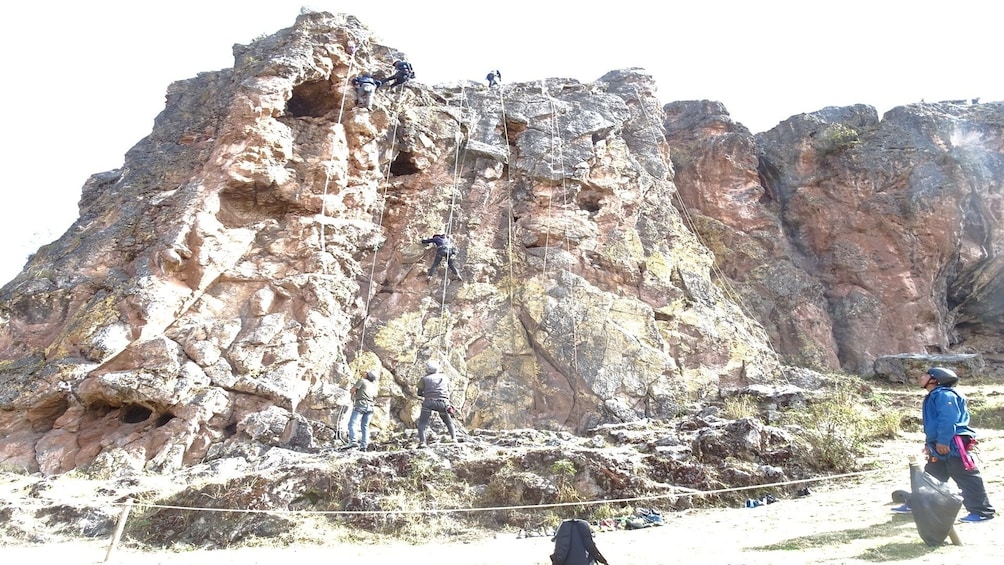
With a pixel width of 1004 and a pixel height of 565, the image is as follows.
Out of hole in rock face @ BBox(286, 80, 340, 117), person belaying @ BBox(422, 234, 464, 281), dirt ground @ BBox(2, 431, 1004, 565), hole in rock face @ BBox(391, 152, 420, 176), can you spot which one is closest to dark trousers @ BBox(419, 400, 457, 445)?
dirt ground @ BBox(2, 431, 1004, 565)

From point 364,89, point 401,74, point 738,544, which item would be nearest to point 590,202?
point 401,74

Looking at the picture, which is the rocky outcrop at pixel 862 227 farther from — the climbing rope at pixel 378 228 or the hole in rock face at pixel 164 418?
the hole in rock face at pixel 164 418

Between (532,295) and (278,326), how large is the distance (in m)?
6.60

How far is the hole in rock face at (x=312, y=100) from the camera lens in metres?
17.2

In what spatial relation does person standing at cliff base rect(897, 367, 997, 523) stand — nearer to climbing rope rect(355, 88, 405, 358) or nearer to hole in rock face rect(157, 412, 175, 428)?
climbing rope rect(355, 88, 405, 358)

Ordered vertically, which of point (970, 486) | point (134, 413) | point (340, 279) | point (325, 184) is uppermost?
point (325, 184)

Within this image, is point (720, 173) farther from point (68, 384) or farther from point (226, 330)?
point (68, 384)

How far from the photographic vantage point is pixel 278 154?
15.1m

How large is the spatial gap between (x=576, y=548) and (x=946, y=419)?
4255mm

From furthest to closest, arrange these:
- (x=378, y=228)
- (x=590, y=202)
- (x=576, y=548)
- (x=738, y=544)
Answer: (x=590, y=202) → (x=378, y=228) → (x=738, y=544) → (x=576, y=548)

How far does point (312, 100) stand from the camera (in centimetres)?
1766

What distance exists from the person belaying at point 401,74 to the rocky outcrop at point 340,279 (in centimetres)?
34

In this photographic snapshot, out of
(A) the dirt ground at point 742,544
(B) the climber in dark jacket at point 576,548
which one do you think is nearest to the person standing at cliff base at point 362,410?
(A) the dirt ground at point 742,544

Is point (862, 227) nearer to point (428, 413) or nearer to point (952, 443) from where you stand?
point (952, 443)
